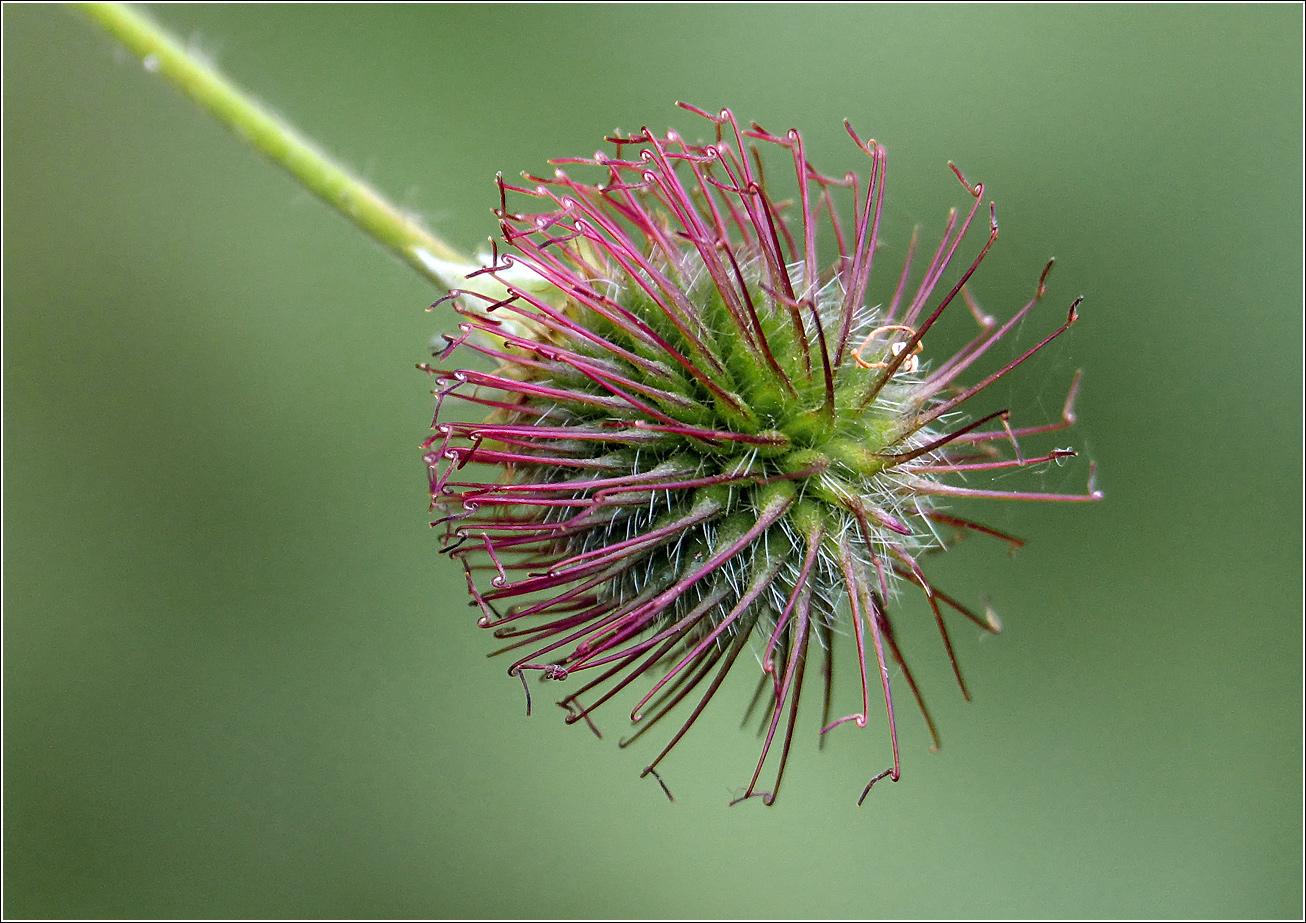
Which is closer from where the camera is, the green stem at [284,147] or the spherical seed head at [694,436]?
the spherical seed head at [694,436]

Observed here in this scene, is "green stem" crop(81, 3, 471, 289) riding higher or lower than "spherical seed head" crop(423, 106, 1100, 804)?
higher

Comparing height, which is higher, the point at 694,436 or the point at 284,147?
the point at 284,147

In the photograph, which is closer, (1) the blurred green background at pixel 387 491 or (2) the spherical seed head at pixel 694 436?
(2) the spherical seed head at pixel 694 436

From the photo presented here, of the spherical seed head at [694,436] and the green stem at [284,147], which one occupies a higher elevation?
the green stem at [284,147]

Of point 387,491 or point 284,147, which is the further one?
point 387,491

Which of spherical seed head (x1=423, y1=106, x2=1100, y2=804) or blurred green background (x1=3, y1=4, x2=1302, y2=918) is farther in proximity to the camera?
blurred green background (x1=3, y1=4, x2=1302, y2=918)

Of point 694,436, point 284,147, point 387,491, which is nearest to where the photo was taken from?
point 694,436
